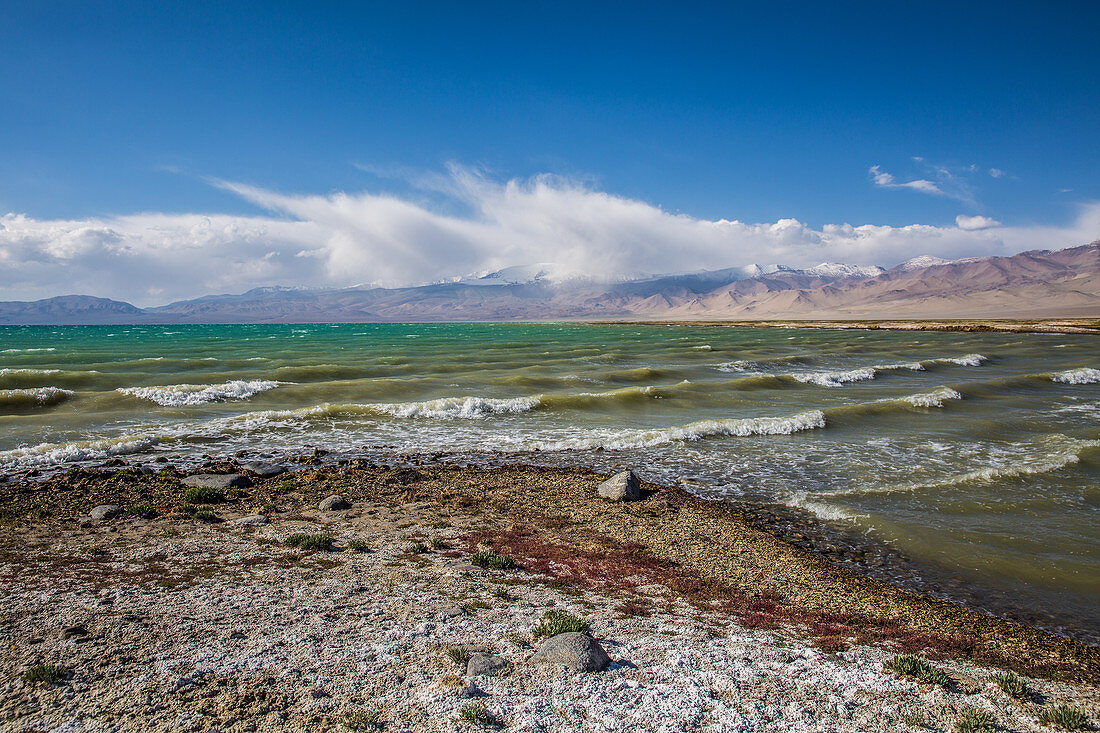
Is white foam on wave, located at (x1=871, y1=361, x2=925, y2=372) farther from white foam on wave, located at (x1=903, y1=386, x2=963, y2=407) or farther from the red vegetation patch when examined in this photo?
the red vegetation patch

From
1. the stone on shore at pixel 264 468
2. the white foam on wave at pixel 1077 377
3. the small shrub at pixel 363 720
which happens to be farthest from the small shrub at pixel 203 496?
the white foam on wave at pixel 1077 377

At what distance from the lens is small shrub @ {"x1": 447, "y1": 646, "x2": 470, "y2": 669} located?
587cm

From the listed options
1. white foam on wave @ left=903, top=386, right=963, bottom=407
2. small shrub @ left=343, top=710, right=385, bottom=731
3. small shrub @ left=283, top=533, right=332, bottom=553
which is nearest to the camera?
small shrub @ left=343, top=710, right=385, bottom=731

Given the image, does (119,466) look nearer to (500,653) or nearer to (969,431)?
(500,653)

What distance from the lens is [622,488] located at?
12.2 metres

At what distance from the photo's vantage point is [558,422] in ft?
68.7

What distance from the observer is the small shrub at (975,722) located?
16.4 feet

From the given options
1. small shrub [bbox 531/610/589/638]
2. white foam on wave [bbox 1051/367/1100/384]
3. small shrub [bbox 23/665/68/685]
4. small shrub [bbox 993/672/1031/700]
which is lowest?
white foam on wave [bbox 1051/367/1100/384]

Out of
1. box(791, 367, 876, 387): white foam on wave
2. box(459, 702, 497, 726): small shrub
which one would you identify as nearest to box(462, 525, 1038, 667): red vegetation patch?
box(459, 702, 497, 726): small shrub

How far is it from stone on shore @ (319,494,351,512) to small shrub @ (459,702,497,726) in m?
7.31

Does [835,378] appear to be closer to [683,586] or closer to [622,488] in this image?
[622,488]

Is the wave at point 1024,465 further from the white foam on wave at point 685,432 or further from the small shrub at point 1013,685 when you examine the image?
the small shrub at point 1013,685

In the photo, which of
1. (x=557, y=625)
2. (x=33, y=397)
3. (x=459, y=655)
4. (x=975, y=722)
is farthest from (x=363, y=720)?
(x=33, y=397)

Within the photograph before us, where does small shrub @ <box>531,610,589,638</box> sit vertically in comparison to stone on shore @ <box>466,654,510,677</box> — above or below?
below
